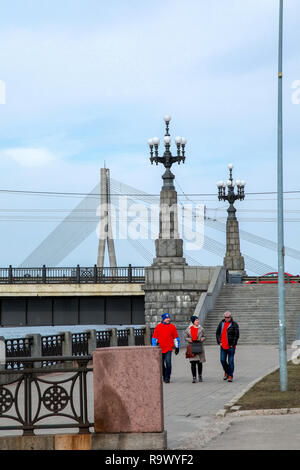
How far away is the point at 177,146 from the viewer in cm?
4044

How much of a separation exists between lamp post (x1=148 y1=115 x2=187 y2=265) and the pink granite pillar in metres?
31.2

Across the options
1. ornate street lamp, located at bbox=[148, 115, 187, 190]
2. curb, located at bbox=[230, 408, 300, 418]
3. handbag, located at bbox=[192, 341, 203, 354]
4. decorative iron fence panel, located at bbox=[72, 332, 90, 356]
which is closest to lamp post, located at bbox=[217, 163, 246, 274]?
ornate street lamp, located at bbox=[148, 115, 187, 190]

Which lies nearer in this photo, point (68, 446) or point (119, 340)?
point (68, 446)

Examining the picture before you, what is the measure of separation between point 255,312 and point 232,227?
17.0 meters

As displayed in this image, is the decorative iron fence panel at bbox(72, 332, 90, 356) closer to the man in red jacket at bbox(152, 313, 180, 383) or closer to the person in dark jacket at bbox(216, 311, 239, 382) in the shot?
the man in red jacket at bbox(152, 313, 180, 383)

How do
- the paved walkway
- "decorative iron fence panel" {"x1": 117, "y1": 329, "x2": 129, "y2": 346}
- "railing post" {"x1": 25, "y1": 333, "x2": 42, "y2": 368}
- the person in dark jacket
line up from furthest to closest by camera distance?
"decorative iron fence panel" {"x1": 117, "y1": 329, "x2": 129, "y2": 346} < "railing post" {"x1": 25, "y1": 333, "x2": 42, "y2": 368} < the person in dark jacket < the paved walkway

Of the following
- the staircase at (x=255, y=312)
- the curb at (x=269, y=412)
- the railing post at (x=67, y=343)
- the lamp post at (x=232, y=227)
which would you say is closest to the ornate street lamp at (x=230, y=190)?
the lamp post at (x=232, y=227)

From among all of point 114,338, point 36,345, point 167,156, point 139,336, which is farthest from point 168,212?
point 36,345

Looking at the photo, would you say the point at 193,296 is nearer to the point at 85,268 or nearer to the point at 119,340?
the point at 85,268

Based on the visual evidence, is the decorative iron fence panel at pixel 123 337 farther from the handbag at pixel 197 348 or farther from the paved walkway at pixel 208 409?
the handbag at pixel 197 348

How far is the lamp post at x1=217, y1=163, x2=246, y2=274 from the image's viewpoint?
51750 millimetres

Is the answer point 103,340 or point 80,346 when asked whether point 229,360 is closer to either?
point 80,346
